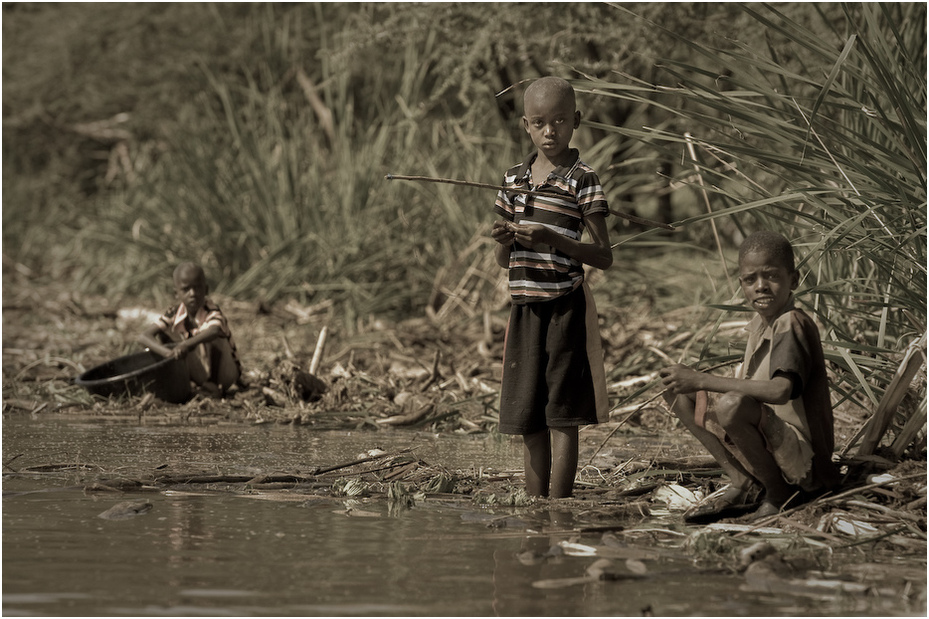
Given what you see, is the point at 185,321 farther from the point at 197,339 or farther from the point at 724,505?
the point at 724,505

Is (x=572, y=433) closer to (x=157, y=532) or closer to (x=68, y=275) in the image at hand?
(x=157, y=532)

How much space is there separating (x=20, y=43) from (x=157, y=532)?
14357 mm

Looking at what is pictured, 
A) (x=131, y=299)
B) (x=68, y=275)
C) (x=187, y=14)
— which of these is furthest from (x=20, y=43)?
(x=131, y=299)

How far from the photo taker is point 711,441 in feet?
12.9

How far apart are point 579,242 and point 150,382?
3.54 meters

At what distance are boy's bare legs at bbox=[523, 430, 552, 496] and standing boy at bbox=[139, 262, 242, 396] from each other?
3183 millimetres

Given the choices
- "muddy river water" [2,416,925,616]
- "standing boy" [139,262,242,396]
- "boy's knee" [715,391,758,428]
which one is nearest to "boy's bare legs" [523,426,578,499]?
"muddy river water" [2,416,925,616]

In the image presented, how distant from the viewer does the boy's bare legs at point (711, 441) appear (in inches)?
154

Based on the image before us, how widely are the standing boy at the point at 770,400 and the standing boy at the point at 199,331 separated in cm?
388

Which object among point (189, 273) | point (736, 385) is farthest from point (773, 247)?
point (189, 273)

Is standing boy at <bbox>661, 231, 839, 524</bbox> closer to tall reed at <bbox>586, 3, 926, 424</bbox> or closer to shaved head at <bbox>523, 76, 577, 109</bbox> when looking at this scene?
tall reed at <bbox>586, 3, 926, 424</bbox>

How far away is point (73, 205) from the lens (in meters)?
15.1

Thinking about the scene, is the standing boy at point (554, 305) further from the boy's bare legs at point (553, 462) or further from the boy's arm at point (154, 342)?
the boy's arm at point (154, 342)

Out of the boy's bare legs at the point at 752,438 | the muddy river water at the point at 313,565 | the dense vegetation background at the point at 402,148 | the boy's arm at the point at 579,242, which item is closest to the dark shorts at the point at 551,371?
the boy's arm at the point at 579,242
